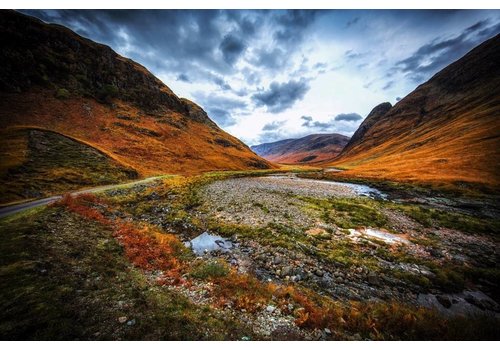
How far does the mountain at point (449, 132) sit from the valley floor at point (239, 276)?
131 feet

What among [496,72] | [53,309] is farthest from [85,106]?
[496,72]

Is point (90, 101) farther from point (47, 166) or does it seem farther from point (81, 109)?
point (47, 166)

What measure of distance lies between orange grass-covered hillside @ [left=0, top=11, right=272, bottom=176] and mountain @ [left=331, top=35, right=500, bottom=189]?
65216mm

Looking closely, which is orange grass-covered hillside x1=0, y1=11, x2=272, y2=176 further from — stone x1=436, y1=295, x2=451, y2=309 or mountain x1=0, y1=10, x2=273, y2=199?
stone x1=436, y1=295, x2=451, y2=309

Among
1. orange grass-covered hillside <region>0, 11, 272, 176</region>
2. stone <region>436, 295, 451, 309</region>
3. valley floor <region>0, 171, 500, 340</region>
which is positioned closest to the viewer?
valley floor <region>0, 171, 500, 340</region>

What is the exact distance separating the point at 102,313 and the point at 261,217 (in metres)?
17.7

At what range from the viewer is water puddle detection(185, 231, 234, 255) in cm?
1674

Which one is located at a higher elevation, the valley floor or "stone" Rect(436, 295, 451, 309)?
the valley floor

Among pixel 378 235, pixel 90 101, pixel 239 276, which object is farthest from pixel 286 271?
pixel 90 101

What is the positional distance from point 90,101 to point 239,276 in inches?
3627

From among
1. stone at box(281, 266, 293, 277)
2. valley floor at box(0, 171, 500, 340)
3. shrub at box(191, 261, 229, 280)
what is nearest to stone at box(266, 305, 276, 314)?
valley floor at box(0, 171, 500, 340)

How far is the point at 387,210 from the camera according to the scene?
30.7 meters

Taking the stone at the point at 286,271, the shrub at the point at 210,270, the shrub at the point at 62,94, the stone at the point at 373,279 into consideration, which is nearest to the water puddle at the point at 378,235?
the stone at the point at 373,279
